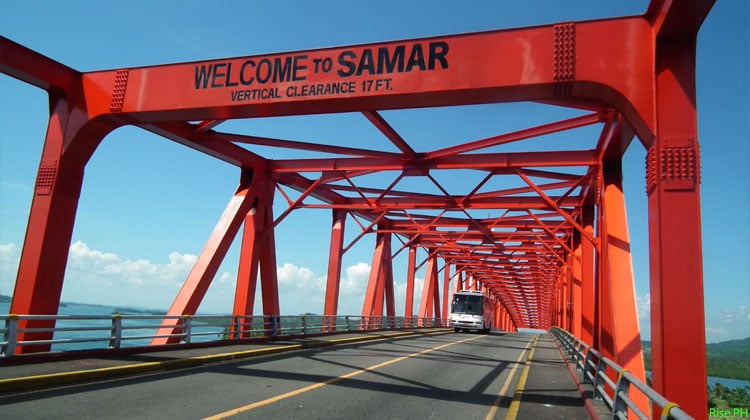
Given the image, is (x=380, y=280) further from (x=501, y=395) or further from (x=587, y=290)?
(x=501, y=395)

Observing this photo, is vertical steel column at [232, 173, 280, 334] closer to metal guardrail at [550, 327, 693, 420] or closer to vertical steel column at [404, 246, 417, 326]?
metal guardrail at [550, 327, 693, 420]

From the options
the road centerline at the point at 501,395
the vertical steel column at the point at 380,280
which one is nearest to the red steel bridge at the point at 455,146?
the road centerline at the point at 501,395

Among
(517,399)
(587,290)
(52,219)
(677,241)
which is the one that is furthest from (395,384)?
(587,290)

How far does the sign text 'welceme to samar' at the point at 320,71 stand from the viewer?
10.4 metres

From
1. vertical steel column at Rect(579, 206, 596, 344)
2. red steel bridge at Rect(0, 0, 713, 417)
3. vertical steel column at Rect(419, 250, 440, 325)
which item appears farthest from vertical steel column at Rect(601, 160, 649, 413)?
vertical steel column at Rect(419, 250, 440, 325)

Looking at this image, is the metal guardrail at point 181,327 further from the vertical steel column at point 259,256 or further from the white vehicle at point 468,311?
the white vehicle at point 468,311

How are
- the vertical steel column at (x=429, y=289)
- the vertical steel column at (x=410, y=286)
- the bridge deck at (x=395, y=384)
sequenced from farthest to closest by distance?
the vertical steel column at (x=429, y=289) < the vertical steel column at (x=410, y=286) < the bridge deck at (x=395, y=384)

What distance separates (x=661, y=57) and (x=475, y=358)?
41.5 feet

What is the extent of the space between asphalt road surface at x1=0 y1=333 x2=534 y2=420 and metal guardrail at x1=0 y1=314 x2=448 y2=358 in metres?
Result: 2.09

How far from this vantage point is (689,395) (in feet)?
23.0

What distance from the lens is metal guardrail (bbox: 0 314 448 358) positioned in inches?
410

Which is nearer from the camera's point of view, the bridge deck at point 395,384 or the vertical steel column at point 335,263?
the bridge deck at point 395,384

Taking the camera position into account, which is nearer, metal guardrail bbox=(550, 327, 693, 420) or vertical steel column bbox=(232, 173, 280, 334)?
metal guardrail bbox=(550, 327, 693, 420)

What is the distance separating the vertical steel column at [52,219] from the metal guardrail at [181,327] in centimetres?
41
